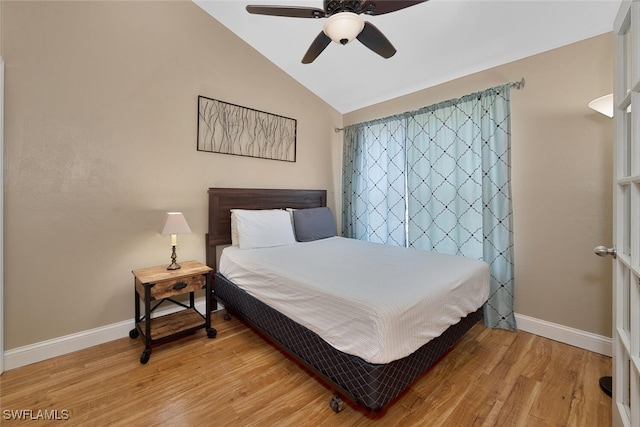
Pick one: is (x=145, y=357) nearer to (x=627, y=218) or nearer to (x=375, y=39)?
(x=375, y=39)

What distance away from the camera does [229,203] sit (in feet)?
9.66

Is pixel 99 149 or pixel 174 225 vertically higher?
pixel 99 149

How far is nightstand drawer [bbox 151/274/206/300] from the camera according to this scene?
208 cm

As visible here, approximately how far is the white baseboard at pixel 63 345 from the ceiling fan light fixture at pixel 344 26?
2.81 meters

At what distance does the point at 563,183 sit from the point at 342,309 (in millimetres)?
2248

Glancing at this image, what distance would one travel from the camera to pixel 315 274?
1.93m

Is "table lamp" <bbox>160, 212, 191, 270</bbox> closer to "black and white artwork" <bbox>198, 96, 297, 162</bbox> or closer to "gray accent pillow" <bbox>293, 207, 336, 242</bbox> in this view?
"black and white artwork" <bbox>198, 96, 297, 162</bbox>

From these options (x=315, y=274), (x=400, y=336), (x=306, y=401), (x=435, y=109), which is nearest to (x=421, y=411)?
(x=400, y=336)

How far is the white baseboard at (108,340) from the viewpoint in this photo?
1.94 meters

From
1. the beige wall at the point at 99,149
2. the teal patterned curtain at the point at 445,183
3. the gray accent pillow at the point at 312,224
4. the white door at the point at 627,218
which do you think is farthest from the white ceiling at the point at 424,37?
the gray accent pillow at the point at 312,224

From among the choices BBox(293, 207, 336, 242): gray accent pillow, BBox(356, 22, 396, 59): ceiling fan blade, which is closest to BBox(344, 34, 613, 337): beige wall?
BBox(356, 22, 396, 59): ceiling fan blade

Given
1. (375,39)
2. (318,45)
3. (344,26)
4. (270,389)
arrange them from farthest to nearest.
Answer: (318,45) < (375,39) < (270,389) < (344,26)

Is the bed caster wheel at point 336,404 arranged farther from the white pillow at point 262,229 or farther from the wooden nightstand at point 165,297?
the white pillow at point 262,229

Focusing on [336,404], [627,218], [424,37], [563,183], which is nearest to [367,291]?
[336,404]
